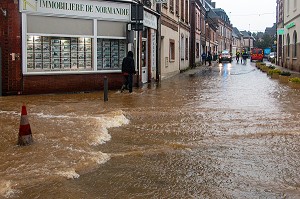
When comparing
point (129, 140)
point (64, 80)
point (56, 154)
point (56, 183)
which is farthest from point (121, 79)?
point (56, 183)

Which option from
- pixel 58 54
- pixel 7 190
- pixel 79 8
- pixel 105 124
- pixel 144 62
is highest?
pixel 79 8

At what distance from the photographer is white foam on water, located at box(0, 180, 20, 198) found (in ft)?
15.6

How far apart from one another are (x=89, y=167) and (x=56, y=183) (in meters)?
0.78

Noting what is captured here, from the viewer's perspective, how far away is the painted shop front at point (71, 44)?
15414 millimetres

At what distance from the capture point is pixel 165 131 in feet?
28.5

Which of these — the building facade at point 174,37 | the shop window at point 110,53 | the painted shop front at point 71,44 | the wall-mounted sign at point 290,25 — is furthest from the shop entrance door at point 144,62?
the wall-mounted sign at point 290,25

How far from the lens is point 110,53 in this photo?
715 inches

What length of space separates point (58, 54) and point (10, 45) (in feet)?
6.50

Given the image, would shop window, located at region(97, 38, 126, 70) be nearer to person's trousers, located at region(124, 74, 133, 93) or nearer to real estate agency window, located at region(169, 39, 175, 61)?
person's trousers, located at region(124, 74, 133, 93)

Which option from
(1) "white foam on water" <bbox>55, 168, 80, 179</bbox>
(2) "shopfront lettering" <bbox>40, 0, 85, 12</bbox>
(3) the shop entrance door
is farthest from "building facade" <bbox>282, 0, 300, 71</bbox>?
(1) "white foam on water" <bbox>55, 168, 80, 179</bbox>

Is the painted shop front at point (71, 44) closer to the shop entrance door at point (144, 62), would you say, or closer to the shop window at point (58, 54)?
the shop window at point (58, 54)

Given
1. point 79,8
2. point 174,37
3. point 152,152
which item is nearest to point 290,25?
point 174,37

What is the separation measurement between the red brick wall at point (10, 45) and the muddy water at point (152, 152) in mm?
3051

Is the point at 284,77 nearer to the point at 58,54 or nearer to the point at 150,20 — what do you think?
the point at 150,20
